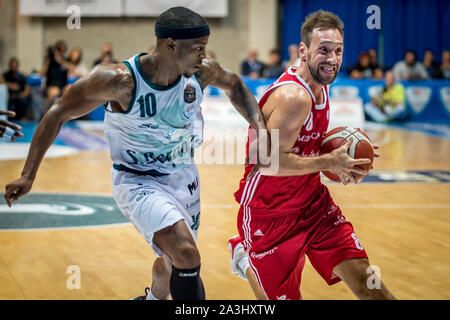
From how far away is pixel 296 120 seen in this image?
388 centimetres

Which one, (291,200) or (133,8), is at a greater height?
(133,8)

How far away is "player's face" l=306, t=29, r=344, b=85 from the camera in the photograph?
4.02 m

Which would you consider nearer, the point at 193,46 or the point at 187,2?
the point at 193,46

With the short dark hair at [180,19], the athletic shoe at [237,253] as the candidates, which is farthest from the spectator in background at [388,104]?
the short dark hair at [180,19]

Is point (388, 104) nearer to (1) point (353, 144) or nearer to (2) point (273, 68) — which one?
(2) point (273, 68)

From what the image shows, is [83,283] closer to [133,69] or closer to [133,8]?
[133,69]

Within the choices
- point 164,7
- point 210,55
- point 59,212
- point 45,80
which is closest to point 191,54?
point 59,212

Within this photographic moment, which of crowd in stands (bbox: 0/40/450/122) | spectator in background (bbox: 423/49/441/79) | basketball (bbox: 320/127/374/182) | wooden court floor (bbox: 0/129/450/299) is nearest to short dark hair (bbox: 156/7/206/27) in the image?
basketball (bbox: 320/127/374/182)

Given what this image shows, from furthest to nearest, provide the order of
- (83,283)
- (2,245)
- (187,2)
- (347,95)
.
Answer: (187,2) → (347,95) → (2,245) → (83,283)

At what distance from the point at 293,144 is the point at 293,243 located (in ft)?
1.97

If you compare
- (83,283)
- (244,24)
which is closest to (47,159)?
(83,283)
